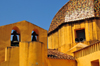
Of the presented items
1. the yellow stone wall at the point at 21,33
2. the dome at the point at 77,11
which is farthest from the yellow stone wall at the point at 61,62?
the dome at the point at 77,11

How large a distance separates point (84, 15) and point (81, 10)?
0.92m

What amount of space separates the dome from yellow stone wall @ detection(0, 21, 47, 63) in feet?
18.8

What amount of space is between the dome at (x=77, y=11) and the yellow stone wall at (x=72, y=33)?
605mm

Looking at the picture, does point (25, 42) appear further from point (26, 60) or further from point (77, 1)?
point (77, 1)

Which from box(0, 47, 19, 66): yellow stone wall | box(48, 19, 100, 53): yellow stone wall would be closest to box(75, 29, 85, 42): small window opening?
box(48, 19, 100, 53): yellow stone wall

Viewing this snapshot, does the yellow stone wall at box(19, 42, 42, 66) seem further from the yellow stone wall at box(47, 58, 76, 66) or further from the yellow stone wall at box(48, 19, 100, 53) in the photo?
the yellow stone wall at box(48, 19, 100, 53)

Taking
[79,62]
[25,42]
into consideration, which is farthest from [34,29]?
[79,62]

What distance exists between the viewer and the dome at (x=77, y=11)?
24594mm

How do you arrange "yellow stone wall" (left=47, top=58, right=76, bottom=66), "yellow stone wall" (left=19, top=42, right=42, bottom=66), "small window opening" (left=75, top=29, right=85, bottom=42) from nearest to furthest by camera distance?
1. "yellow stone wall" (left=19, top=42, right=42, bottom=66)
2. "yellow stone wall" (left=47, top=58, right=76, bottom=66)
3. "small window opening" (left=75, top=29, right=85, bottom=42)

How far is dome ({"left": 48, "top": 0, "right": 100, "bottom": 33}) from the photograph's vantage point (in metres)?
24.6

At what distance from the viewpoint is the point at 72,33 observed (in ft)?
81.6

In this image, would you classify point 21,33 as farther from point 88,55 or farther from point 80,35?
point 80,35

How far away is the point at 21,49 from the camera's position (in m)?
18.0

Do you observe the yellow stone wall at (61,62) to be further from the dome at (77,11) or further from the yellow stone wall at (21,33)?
the dome at (77,11)
